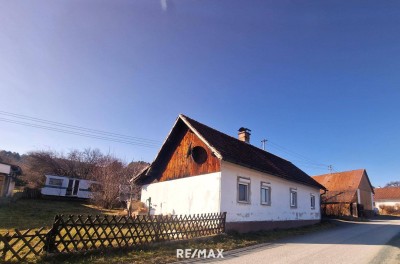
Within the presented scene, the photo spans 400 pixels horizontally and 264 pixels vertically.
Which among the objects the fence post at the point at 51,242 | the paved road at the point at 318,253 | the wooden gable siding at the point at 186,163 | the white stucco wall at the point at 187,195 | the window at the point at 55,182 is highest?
the wooden gable siding at the point at 186,163

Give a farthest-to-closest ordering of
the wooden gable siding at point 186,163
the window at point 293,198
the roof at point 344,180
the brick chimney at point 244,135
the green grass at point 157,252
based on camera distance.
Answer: the roof at point 344,180
the brick chimney at point 244,135
the window at point 293,198
the wooden gable siding at point 186,163
the green grass at point 157,252

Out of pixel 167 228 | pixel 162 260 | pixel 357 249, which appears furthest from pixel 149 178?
pixel 357 249

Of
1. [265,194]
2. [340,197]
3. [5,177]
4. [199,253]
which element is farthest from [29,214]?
[340,197]

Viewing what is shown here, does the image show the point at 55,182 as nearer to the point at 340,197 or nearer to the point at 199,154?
the point at 199,154

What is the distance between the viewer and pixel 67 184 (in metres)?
36.0

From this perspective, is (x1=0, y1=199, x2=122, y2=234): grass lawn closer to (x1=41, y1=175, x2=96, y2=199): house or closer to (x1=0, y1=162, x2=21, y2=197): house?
(x1=0, y1=162, x2=21, y2=197): house

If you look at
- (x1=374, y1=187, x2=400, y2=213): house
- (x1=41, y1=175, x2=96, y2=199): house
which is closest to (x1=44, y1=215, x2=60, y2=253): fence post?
(x1=41, y1=175, x2=96, y2=199): house

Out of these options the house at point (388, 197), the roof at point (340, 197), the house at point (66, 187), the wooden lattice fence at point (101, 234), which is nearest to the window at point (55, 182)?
the house at point (66, 187)

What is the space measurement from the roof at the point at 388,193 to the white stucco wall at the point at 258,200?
51722mm

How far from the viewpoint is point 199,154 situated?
1678 cm

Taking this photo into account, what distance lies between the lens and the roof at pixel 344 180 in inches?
1587

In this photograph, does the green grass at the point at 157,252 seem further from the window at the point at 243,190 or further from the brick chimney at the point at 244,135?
the brick chimney at the point at 244,135

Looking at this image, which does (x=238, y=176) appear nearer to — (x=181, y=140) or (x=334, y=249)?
(x=181, y=140)

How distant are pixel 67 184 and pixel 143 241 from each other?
3007 cm
